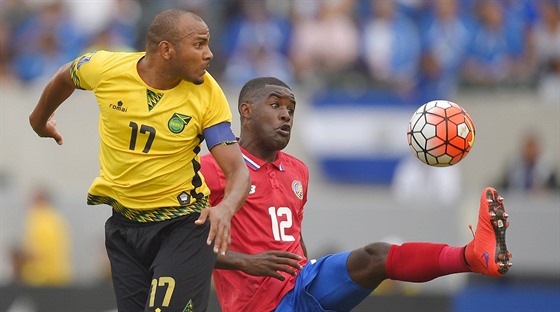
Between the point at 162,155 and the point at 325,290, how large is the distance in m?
1.54

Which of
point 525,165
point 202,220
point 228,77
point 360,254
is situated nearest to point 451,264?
point 360,254

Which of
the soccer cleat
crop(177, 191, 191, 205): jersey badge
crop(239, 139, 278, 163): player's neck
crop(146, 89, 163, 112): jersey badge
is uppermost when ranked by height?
crop(146, 89, 163, 112): jersey badge

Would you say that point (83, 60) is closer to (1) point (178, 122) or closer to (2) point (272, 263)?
(1) point (178, 122)

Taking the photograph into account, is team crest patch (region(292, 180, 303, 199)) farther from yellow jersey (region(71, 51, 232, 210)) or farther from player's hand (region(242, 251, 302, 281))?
yellow jersey (region(71, 51, 232, 210))

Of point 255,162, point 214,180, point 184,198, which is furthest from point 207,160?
point 184,198

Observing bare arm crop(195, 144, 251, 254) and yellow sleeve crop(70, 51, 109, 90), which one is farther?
yellow sleeve crop(70, 51, 109, 90)

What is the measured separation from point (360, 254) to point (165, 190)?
139 centimetres

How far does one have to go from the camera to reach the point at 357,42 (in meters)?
14.8


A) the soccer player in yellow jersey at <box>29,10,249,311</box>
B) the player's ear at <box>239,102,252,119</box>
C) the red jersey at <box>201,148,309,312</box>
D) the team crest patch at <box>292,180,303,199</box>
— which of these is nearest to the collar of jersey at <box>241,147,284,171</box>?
the red jersey at <box>201,148,309,312</box>

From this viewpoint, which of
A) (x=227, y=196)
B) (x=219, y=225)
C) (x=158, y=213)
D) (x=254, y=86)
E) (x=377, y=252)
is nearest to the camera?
(x=219, y=225)

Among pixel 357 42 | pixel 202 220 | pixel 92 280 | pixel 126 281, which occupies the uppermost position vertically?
pixel 357 42

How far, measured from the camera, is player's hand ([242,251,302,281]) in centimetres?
686

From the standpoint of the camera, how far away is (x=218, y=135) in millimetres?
6465

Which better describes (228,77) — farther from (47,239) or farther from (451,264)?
(451,264)
